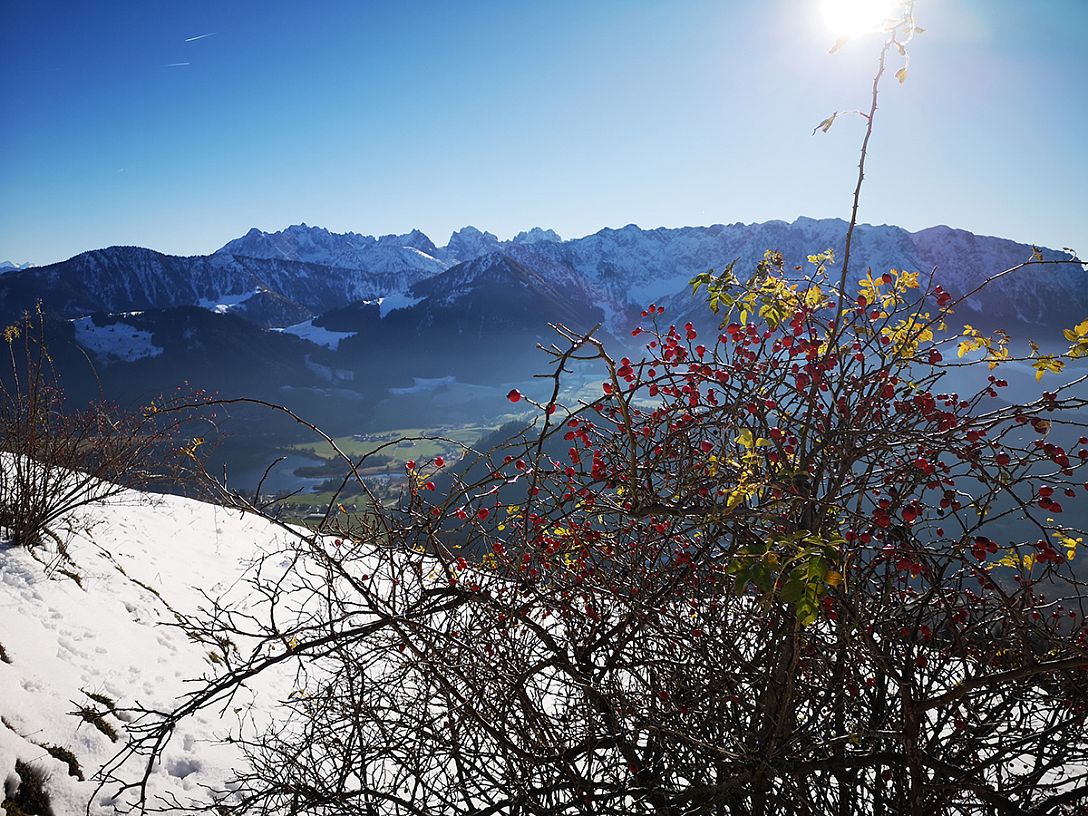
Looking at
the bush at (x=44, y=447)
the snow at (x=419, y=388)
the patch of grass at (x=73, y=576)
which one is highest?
the bush at (x=44, y=447)

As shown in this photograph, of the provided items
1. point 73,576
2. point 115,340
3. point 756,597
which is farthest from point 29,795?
point 115,340

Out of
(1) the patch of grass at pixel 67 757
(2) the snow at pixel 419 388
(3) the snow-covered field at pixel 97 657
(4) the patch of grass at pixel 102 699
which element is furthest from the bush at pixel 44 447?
(2) the snow at pixel 419 388

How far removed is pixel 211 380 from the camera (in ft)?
598

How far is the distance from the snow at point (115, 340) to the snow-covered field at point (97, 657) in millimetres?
209551

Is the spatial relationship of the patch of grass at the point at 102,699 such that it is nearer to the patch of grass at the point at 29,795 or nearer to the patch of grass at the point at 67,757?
the patch of grass at the point at 67,757

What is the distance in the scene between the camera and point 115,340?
612 ft

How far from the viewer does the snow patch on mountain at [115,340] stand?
18038 centimetres

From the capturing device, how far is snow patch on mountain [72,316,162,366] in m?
180

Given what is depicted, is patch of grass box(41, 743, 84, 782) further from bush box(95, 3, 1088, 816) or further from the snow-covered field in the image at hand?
bush box(95, 3, 1088, 816)

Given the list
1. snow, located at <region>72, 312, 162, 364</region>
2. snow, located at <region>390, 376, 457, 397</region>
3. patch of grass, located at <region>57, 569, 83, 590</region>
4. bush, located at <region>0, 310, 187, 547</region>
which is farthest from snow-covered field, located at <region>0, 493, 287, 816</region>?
snow, located at <region>72, 312, 162, 364</region>

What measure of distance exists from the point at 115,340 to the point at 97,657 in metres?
222

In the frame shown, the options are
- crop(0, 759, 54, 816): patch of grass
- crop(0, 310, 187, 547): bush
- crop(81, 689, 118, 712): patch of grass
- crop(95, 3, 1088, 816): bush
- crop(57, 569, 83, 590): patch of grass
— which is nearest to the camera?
crop(95, 3, 1088, 816): bush

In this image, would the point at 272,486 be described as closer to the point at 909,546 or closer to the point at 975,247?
the point at 909,546

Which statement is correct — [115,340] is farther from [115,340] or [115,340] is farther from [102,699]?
[102,699]
